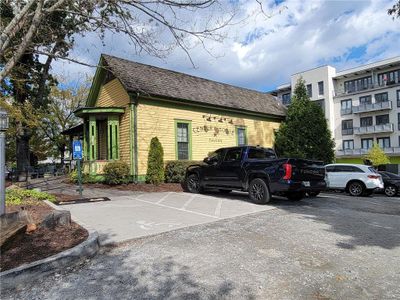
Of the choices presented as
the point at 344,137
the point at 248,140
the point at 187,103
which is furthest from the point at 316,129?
the point at 344,137

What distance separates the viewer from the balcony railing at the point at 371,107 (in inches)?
1941

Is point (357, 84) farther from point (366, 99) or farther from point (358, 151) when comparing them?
point (358, 151)

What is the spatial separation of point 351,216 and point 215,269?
19.1 feet

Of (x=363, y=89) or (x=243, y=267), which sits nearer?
(x=243, y=267)

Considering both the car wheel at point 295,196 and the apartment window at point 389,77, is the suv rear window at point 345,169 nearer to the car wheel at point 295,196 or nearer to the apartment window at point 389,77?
the car wheel at point 295,196

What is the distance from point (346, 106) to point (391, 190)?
134ft

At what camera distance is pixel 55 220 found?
6641 mm

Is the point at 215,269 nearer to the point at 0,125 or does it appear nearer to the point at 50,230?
the point at 50,230

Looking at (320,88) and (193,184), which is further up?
(320,88)

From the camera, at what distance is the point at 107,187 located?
605 inches

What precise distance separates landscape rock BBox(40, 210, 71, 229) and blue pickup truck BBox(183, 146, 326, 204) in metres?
5.99

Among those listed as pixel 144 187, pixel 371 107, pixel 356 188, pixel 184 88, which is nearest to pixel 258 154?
pixel 144 187

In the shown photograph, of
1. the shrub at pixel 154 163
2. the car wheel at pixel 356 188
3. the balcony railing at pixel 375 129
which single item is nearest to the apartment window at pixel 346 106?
the balcony railing at pixel 375 129

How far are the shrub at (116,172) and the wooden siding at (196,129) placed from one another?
36.4 inches
